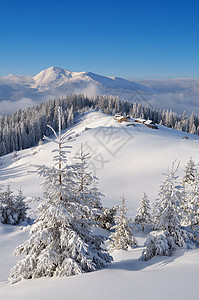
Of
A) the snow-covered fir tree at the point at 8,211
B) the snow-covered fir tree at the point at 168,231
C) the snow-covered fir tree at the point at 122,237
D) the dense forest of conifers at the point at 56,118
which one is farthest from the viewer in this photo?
the dense forest of conifers at the point at 56,118

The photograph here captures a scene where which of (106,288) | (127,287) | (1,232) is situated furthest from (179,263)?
(1,232)

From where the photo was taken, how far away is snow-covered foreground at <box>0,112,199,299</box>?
17.1 ft

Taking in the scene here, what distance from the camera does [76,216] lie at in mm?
7156

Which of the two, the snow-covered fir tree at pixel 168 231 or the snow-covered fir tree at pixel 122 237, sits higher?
the snow-covered fir tree at pixel 168 231

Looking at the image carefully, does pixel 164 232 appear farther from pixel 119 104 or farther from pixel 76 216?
pixel 119 104

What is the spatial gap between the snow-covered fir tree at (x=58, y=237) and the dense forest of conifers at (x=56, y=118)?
8233cm

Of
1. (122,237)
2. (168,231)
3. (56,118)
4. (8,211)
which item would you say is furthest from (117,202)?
(56,118)

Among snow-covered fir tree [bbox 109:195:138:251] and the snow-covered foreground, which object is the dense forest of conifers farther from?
snow-covered fir tree [bbox 109:195:138:251]

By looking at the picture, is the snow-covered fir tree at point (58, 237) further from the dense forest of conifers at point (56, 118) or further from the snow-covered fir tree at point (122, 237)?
the dense forest of conifers at point (56, 118)

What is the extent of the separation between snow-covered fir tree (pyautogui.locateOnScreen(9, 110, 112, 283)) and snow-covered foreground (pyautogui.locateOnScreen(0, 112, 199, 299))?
0.40 m

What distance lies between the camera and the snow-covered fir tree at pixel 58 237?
6.44 m

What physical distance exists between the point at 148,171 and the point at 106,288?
35.0 metres

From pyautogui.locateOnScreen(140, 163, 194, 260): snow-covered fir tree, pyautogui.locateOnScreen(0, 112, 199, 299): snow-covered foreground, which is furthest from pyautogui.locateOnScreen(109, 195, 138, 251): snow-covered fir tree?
pyautogui.locateOnScreen(140, 163, 194, 260): snow-covered fir tree

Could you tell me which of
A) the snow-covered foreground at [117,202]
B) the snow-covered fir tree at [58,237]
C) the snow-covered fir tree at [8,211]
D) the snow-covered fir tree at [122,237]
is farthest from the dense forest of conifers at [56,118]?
the snow-covered fir tree at [58,237]
